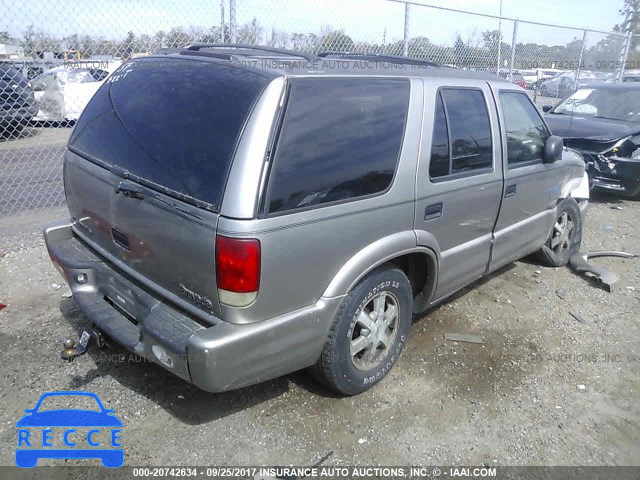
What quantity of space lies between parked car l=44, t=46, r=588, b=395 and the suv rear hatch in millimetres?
10

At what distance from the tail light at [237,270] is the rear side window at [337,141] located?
0.74 ft

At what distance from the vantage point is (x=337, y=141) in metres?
2.58

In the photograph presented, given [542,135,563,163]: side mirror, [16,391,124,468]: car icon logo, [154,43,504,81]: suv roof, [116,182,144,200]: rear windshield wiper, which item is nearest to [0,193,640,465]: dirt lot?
[16,391,124,468]: car icon logo

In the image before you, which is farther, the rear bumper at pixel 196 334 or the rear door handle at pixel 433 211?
the rear door handle at pixel 433 211

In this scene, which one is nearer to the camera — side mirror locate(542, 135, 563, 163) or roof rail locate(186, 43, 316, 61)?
roof rail locate(186, 43, 316, 61)

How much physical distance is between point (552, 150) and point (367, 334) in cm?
242

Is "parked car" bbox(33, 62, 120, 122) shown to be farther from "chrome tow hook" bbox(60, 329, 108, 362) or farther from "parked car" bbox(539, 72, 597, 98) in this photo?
"parked car" bbox(539, 72, 597, 98)

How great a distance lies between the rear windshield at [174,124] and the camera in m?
Answer: 2.34

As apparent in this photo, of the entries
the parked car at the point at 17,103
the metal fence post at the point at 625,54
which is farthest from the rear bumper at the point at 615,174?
the parked car at the point at 17,103

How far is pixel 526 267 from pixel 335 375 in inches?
127

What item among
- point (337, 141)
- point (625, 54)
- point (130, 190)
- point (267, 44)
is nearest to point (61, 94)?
point (267, 44)

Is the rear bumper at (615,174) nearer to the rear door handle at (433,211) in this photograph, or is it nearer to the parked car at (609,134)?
the parked car at (609,134)

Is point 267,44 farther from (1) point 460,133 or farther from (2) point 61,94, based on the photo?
(2) point 61,94

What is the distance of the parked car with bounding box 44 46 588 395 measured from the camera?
7.50 feet
